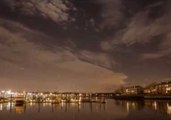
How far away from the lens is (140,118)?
58.5 meters

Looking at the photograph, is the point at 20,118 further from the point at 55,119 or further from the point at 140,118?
the point at 140,118

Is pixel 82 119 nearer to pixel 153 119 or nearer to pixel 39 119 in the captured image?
pixel 39 119

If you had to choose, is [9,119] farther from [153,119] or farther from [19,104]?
[19,104]

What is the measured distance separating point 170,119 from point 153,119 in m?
3.82

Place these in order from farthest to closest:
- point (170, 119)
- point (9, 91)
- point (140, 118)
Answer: point (9, 91) < point (140, 118) < point (170, 119)

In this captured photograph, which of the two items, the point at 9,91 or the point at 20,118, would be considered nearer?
the point at 20,118

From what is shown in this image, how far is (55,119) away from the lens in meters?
60.3

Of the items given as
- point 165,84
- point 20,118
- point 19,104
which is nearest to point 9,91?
point 19,104

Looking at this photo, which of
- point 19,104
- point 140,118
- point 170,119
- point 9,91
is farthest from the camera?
point 9,91

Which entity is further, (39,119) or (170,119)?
(39,119)

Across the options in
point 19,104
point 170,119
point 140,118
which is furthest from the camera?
point 19,104

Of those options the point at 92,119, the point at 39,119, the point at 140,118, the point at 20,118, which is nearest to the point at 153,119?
the point at 140,118

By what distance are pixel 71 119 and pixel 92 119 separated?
5.04 metres

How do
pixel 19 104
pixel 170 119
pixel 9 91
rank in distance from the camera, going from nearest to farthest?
pixel 170 119 < pixel 19 104 < pixel 9 91
